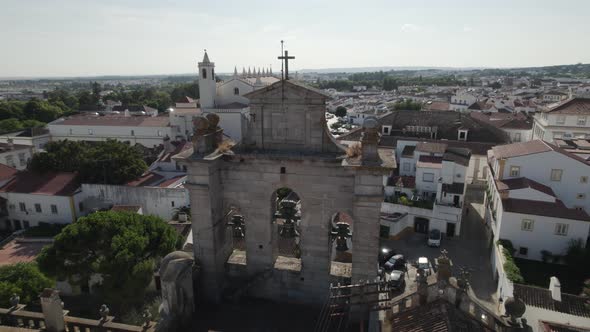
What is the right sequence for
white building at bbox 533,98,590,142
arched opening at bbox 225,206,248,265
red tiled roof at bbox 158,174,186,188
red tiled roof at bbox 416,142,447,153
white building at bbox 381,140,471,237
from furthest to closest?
white building at bbox 533,98,590,142 → red tiled roof at bbox 416,142,447,153 → red tiled roof at bbox 158,174,186,188 → white building at bbox 381,140,471,237 → arched opening at bbox 225,206,248,265

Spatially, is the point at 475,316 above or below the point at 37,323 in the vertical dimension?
above

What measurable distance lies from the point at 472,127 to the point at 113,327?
1948 inches

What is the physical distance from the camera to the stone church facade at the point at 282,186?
30.6ft

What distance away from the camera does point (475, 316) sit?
750cm

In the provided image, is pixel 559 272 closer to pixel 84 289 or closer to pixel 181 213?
pixel 181 213

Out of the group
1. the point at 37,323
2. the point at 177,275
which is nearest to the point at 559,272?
the point at 177,275

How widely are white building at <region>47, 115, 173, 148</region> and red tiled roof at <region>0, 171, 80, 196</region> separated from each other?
74.1 ft

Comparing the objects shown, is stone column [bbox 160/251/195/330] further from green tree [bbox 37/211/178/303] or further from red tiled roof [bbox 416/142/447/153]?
red tiled roof [bbox 416/142/447/153]

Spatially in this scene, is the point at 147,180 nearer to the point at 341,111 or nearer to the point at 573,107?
the point at 573,107

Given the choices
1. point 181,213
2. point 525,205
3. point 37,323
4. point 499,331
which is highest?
point 499,331

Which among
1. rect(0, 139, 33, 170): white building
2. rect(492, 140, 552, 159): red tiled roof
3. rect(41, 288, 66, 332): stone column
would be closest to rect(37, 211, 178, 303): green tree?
rect(41, 288, 66, 332): stone column

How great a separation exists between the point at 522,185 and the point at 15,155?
53.0 m

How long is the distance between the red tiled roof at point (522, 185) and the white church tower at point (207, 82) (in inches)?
1614

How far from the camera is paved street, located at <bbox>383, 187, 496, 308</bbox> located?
25859 mm
